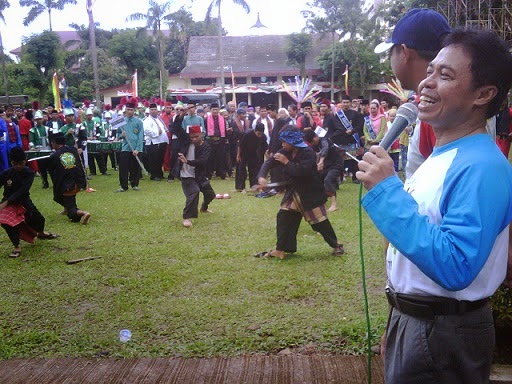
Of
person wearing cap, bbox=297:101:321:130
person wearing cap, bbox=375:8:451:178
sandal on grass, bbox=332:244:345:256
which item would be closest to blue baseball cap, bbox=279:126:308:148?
sandal on grass, bbox=332:244:345:256

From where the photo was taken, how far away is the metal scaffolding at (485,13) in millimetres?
19125

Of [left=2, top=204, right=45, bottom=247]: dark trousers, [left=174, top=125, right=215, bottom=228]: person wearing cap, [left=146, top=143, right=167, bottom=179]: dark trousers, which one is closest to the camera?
Result: [left=2, top=204, right=45, bottom=247]: dark trousers

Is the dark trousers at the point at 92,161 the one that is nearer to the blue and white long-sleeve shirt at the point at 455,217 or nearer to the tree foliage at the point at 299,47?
the blue and white long-sleeve shirt at the point at 455,217

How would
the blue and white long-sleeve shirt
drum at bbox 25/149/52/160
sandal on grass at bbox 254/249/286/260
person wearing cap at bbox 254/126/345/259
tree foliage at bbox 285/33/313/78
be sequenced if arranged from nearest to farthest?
1. the blue and white long-sleeve shirt
2. person wearing cap at bbox 254/126/345/259
3. sandal on grass at bbox 254/249/286/260
4. drum at bbox 25/149/52/160
5. tree foliage at bbox 285/33/313/78

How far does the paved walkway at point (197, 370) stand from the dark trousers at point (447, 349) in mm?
2094

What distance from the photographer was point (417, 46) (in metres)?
2.18

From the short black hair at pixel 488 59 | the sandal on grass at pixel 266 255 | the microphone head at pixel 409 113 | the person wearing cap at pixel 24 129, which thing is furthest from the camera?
the person wearing cap at pixel 24 129

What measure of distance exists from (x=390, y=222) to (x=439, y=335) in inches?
16.5

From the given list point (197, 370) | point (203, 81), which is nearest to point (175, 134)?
point (197, 370)

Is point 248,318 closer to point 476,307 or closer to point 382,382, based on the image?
point 382,382

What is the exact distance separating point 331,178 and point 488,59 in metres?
7.98

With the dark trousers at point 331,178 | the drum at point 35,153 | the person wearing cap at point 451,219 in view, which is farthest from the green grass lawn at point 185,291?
the drum at point 35,153

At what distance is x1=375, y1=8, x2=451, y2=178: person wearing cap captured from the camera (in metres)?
2.16

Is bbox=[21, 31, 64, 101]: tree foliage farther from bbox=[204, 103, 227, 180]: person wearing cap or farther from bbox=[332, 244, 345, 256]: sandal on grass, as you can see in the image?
bbox=[332, 244, 345, 256]: sandal on grass
